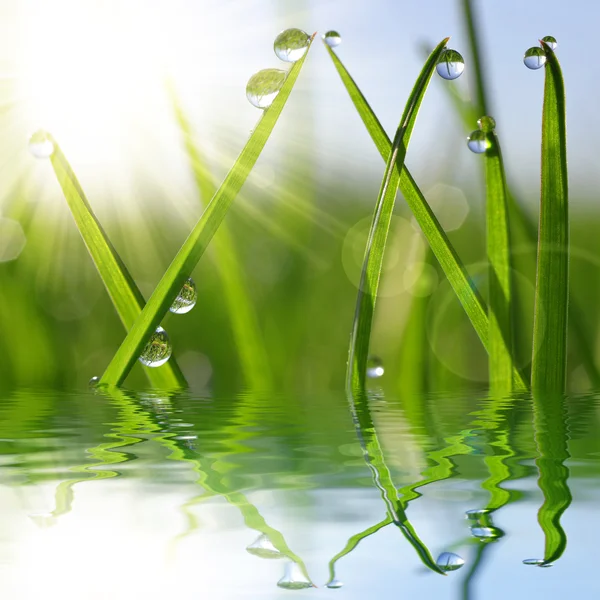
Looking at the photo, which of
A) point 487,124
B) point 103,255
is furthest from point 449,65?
point 103,255

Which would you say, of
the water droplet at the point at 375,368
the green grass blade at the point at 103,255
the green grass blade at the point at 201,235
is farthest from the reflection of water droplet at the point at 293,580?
the water droplet at the point at 375,368

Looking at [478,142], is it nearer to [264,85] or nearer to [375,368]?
[264,85]

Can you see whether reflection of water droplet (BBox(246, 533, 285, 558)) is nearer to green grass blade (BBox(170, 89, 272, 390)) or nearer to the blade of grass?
the blade of grass

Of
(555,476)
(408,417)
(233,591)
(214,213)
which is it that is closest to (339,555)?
(233,591)

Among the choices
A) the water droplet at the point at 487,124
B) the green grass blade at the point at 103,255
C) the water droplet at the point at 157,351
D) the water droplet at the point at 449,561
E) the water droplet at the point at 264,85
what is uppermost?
the water droplet at the point at 264,85

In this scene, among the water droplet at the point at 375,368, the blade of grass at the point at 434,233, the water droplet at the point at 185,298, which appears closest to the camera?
the blade of grass at the point at 434,233

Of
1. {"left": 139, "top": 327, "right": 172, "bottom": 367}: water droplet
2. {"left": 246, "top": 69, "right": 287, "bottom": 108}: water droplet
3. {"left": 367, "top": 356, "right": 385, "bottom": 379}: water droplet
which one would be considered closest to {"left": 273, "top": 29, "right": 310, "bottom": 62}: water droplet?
{"left": 246, "top": 69, "right": 287, "bottom": 108}: water droplet

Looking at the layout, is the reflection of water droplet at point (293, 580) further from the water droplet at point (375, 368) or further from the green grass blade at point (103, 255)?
the water droplet at point (375, 368)
